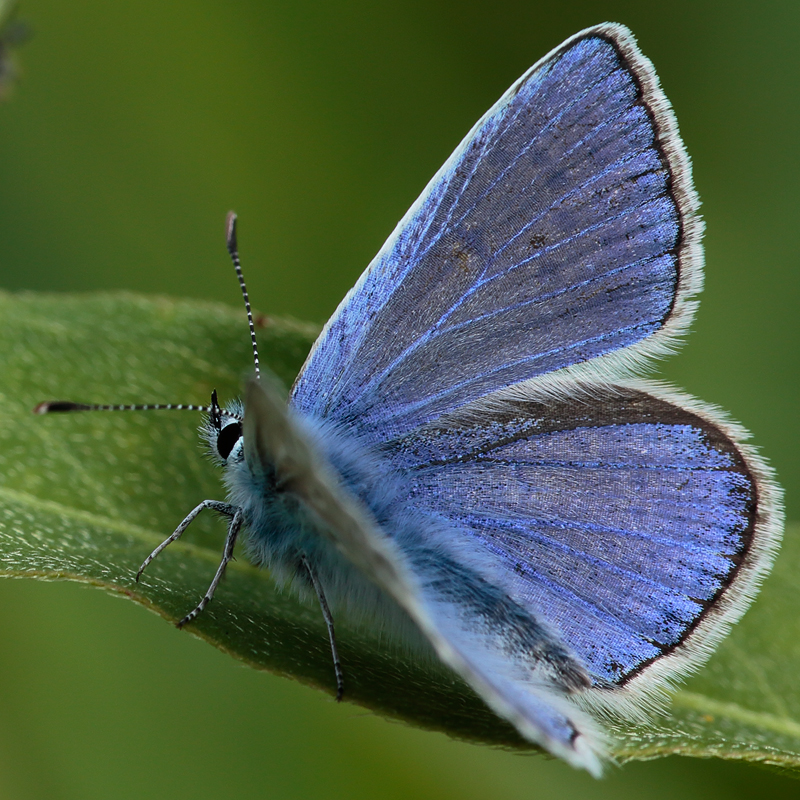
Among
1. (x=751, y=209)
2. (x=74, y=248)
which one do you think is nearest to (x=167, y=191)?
(x=74, y=248)

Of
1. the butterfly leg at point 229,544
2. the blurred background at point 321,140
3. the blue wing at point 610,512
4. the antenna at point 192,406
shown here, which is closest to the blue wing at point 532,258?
the blue wing at point 610,512

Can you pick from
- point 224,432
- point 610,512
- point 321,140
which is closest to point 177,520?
point 224,432

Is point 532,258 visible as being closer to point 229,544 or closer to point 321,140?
point 229,544

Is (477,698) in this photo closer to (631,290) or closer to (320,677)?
(320,677)

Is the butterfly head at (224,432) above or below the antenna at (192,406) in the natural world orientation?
below

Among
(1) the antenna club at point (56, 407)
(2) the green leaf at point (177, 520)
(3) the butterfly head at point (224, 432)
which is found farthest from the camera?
(3) the butterfly head at point (224, 432)

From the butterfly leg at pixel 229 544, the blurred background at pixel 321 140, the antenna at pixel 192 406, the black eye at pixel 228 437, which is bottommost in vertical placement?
the butterfly leg at pixel 229 544

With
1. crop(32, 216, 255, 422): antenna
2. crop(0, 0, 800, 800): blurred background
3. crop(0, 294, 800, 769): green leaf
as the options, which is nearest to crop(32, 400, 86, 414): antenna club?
crop(32, 216, 255, 422): antenna

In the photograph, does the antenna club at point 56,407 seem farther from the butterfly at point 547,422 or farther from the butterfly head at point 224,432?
the butterfly head at point 224,432

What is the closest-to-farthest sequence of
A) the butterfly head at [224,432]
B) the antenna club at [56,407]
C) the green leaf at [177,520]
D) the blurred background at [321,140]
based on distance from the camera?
the green leaf at [177,520] < the antenna club at [56,407] < the butterfly head at [224,432] < the blurred background at [321,140]
